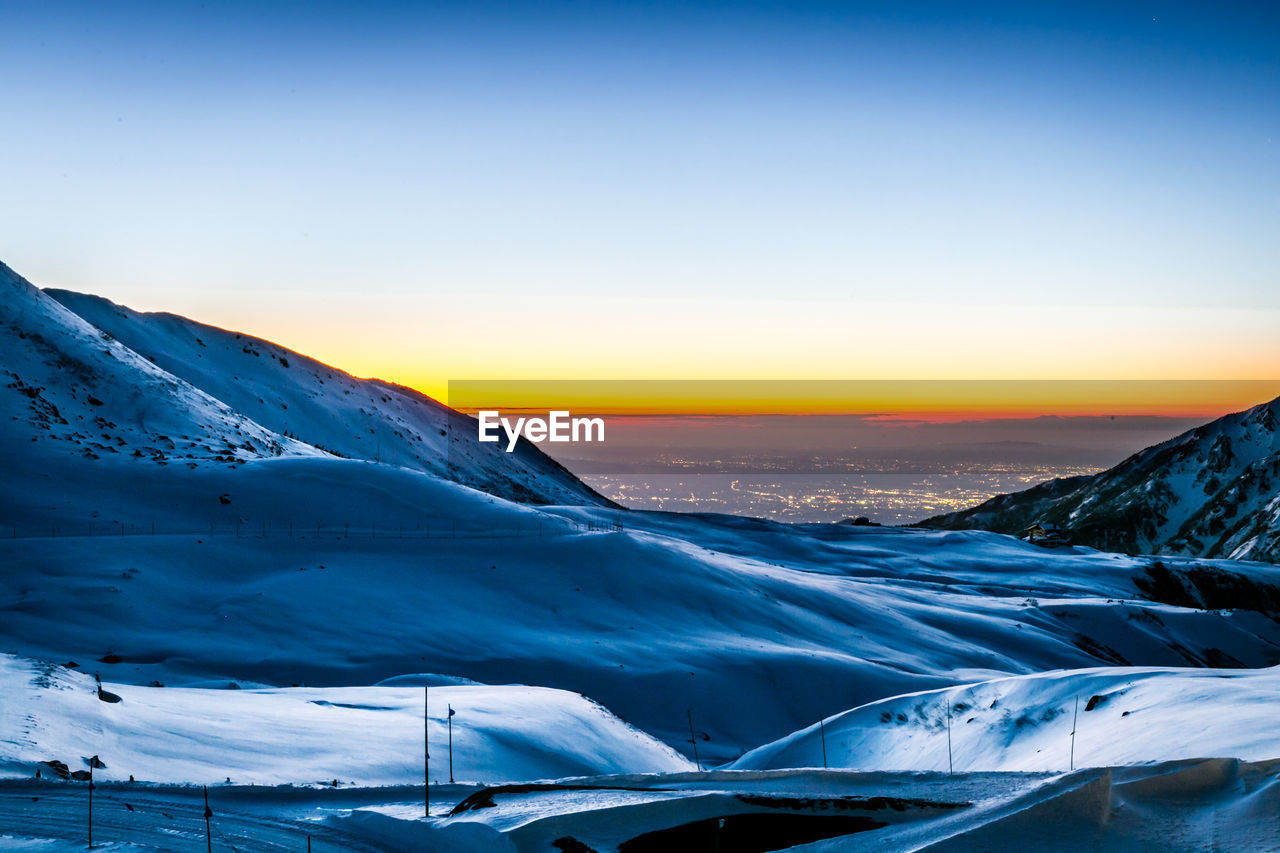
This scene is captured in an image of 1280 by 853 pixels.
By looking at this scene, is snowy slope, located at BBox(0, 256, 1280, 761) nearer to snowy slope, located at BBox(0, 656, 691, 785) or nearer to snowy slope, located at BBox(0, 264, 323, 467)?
snowy slope, located at BBox(0, 264, 323, 467)

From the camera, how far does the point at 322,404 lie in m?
94.4

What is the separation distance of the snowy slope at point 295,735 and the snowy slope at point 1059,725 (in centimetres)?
382

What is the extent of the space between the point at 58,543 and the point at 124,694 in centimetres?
2065

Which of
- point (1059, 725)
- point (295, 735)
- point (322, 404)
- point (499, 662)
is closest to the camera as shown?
point (295, 735)

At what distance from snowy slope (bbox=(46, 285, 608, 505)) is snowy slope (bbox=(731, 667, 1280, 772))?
63930 mm

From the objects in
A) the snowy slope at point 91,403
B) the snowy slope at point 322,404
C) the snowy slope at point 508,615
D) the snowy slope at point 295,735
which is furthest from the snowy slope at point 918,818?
the snowy slope at point 322,404

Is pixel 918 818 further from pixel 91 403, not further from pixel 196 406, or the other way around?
pixel 196 406

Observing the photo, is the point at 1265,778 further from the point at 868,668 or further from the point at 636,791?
the point at 868,668

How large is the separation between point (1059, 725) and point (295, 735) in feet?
41.0

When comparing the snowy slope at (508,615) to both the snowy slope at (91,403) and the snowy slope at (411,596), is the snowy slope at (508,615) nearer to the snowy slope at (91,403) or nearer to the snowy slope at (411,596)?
the snowy slope at (411,596)

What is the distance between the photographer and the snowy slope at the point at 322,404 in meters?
82.8

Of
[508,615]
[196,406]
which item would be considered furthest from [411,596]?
[196,406]

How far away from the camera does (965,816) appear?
772cm

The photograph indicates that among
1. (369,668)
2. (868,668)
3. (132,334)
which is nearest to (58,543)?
(369,668)
